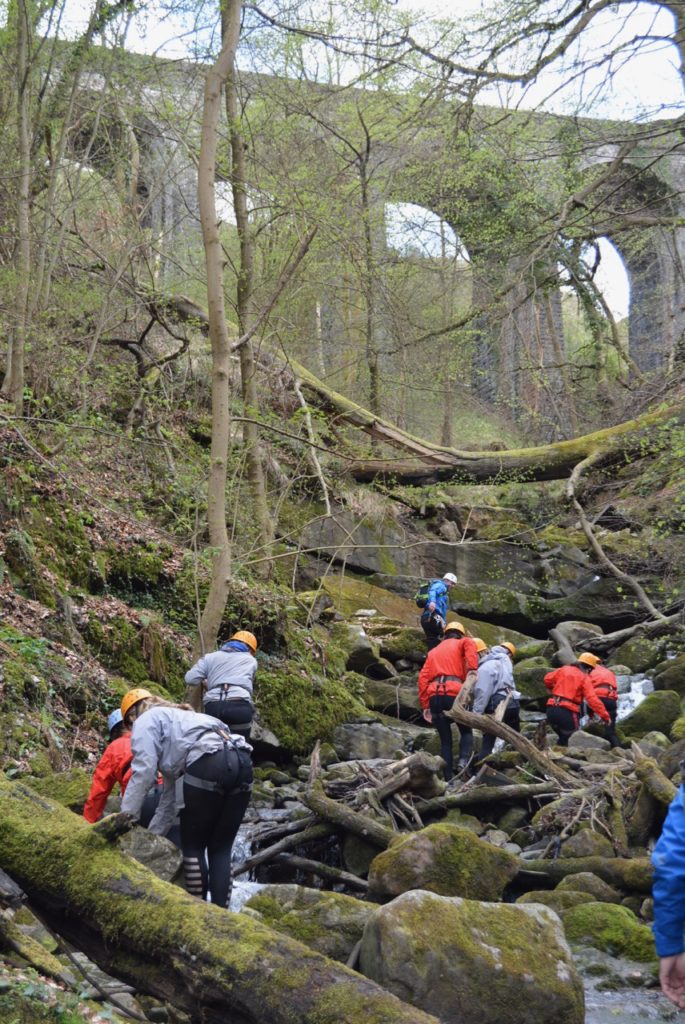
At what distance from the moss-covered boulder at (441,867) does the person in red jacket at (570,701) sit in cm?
461

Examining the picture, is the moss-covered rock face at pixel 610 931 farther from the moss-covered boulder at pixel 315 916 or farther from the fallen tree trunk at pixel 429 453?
the fallen tree trunk at pixel 429 453

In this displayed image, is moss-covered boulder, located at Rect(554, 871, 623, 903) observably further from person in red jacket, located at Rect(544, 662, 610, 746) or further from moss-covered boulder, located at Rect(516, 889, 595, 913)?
person in red jacket, located at Rect(544, 662, 610, 746)

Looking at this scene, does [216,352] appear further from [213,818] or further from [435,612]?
[435,612]

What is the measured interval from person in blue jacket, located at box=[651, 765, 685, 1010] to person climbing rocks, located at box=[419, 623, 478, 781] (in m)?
8.33

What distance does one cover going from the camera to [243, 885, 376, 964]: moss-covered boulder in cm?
625

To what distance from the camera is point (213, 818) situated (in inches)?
233

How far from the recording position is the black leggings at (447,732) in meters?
11.1

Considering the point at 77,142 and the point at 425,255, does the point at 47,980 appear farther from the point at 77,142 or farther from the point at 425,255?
the point at 425,255

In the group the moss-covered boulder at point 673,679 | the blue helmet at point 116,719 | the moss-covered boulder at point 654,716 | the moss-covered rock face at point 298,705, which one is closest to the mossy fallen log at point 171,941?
the blue helmet at point 116,719

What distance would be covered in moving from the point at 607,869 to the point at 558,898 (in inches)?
28.2

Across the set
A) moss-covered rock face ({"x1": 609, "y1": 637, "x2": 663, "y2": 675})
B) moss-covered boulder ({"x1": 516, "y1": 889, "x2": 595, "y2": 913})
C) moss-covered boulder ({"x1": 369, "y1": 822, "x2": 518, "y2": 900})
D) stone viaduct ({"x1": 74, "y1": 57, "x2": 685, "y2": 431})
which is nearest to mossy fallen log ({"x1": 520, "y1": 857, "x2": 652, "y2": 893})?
moss-covered boulder ({"x1": 516, "y1": 889, "x2": 595, "y2": 913})

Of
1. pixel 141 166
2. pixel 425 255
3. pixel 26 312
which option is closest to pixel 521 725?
pixel 26 312

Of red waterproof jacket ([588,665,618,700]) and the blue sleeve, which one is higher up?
the blue sleeve

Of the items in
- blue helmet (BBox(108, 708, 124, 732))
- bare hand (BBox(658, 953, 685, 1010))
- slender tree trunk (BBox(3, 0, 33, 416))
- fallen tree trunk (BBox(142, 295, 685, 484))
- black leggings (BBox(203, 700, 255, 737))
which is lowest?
black leggings (BBox(203, 700, 255, 737))
